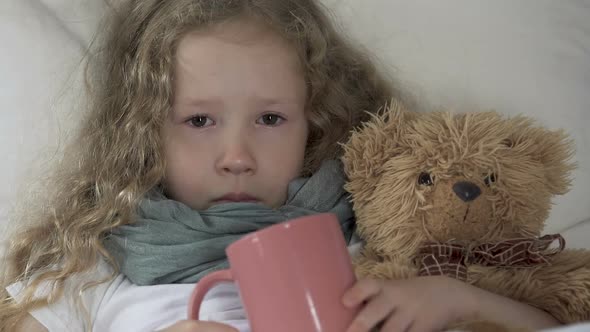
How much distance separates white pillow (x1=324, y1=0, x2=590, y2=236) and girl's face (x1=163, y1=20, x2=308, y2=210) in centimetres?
25

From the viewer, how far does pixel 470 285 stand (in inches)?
33.4

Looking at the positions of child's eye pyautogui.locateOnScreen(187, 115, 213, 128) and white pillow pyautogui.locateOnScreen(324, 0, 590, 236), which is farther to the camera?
white pillow pyautogui.locateOnScreen(324, 0, 590, 236)

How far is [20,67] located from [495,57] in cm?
79

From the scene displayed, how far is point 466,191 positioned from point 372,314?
24cm

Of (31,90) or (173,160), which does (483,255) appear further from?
(31,90)

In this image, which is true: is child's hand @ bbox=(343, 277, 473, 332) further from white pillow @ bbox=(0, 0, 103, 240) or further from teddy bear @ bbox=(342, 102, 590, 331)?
white pillow @ bbox=(0, 0, 103, 240)

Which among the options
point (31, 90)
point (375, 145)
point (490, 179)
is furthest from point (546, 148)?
point (31, 90)

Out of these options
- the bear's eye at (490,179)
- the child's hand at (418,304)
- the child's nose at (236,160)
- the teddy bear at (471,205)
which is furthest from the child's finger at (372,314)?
the child's nose at (236,160)

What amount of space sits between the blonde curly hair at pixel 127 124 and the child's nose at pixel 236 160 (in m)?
0.11

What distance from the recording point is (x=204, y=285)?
2.33 ft

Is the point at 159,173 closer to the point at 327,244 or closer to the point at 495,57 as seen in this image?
the point at 327,244

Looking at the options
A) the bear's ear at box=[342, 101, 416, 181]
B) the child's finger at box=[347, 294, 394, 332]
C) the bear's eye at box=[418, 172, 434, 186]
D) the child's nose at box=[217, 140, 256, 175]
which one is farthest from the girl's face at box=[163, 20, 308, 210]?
the child's finger at box=[347, 294, 394, 332]

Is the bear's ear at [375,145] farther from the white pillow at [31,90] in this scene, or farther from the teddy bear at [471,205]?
the white pillow at [31,90]

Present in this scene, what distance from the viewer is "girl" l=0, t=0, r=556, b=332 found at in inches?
39.8
